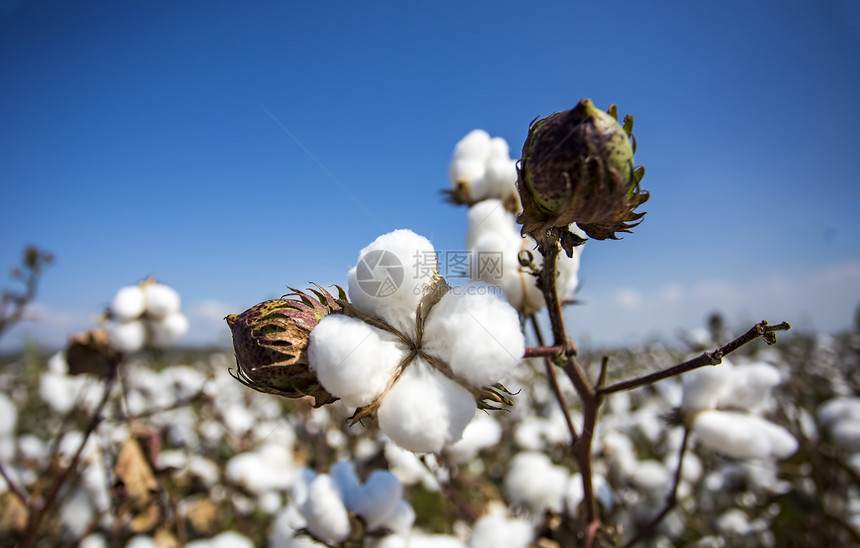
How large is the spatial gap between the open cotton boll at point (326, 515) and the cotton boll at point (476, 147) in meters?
1.31

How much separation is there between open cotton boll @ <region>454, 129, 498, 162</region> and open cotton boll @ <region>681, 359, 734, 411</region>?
110cm

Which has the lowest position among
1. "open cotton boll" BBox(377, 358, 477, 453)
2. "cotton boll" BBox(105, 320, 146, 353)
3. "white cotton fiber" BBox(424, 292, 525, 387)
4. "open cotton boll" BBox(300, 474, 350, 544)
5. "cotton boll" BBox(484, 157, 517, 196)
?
"open cotton boll" BBox(300, 474, 350, 544)

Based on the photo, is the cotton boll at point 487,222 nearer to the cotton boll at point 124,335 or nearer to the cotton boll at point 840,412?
the cotton boll at point 124,335

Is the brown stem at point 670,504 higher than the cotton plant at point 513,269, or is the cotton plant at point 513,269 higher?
the cotton plant at point 513,269

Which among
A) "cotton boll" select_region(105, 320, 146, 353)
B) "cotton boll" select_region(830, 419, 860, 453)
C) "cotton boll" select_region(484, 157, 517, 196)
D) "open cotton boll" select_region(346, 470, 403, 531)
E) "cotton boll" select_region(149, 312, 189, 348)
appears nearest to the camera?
"open cotton boll" select_region(346, 470, 403, 531)

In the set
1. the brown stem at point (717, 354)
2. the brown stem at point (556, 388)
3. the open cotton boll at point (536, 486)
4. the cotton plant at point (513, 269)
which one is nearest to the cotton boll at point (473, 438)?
the open cotton boll at point (536, 486)

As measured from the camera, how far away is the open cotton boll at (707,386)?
1.53 meters

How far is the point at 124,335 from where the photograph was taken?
2236mm

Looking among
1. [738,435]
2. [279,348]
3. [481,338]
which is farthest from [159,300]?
[738,435]

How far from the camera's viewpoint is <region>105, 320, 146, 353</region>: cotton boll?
88.0 inches

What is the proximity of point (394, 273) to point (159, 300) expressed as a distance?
207 centimetres

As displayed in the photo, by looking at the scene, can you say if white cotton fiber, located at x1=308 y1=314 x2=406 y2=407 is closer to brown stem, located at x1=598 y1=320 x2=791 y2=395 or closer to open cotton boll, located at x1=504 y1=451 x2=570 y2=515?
brown stem, located at x1=598 y1=320 x2=791 y2=395

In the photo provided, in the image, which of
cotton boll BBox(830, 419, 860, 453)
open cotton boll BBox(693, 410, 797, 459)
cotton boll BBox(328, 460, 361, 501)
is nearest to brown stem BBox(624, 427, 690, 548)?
open cotton boll BBox(693, 410, 797, 459)

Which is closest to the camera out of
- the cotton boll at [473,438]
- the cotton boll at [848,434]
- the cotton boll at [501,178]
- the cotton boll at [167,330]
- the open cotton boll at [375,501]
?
the open cotton boll at [375,501]
